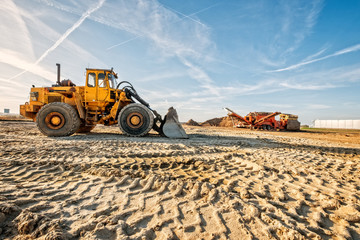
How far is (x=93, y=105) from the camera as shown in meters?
7.89

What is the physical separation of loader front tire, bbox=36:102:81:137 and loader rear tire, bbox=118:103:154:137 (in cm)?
200

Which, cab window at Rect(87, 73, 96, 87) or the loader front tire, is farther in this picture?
cab window at Rect(87, 73, 96, 87)

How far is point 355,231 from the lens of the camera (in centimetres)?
175

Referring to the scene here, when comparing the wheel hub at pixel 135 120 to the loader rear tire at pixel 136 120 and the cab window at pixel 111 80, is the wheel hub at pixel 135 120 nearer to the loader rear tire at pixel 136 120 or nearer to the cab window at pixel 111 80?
the loader rear tire at pixel 136 120

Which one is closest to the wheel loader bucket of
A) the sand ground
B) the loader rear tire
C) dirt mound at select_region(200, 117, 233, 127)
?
the loader rear tire

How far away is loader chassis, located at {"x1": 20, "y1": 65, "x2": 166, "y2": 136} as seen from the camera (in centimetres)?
738

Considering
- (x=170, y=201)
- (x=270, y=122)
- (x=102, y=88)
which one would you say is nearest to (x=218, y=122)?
(x=270, y=122)

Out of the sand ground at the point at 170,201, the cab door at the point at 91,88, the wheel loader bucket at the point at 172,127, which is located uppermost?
the cab door at the point at 91,88

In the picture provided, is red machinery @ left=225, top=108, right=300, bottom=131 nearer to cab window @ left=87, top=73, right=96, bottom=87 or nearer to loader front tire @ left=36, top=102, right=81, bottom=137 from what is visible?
cab window @ left=87, top=73, right=96, bottom=87

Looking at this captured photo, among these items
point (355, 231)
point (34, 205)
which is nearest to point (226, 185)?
point (355, 231)

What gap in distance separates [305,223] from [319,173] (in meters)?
2.13

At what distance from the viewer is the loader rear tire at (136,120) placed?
7.64 meters

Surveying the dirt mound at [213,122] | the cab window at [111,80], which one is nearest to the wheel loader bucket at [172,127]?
the cab window at [111,80]

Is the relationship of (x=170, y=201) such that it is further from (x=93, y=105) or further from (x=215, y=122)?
(x=215, y=122)
